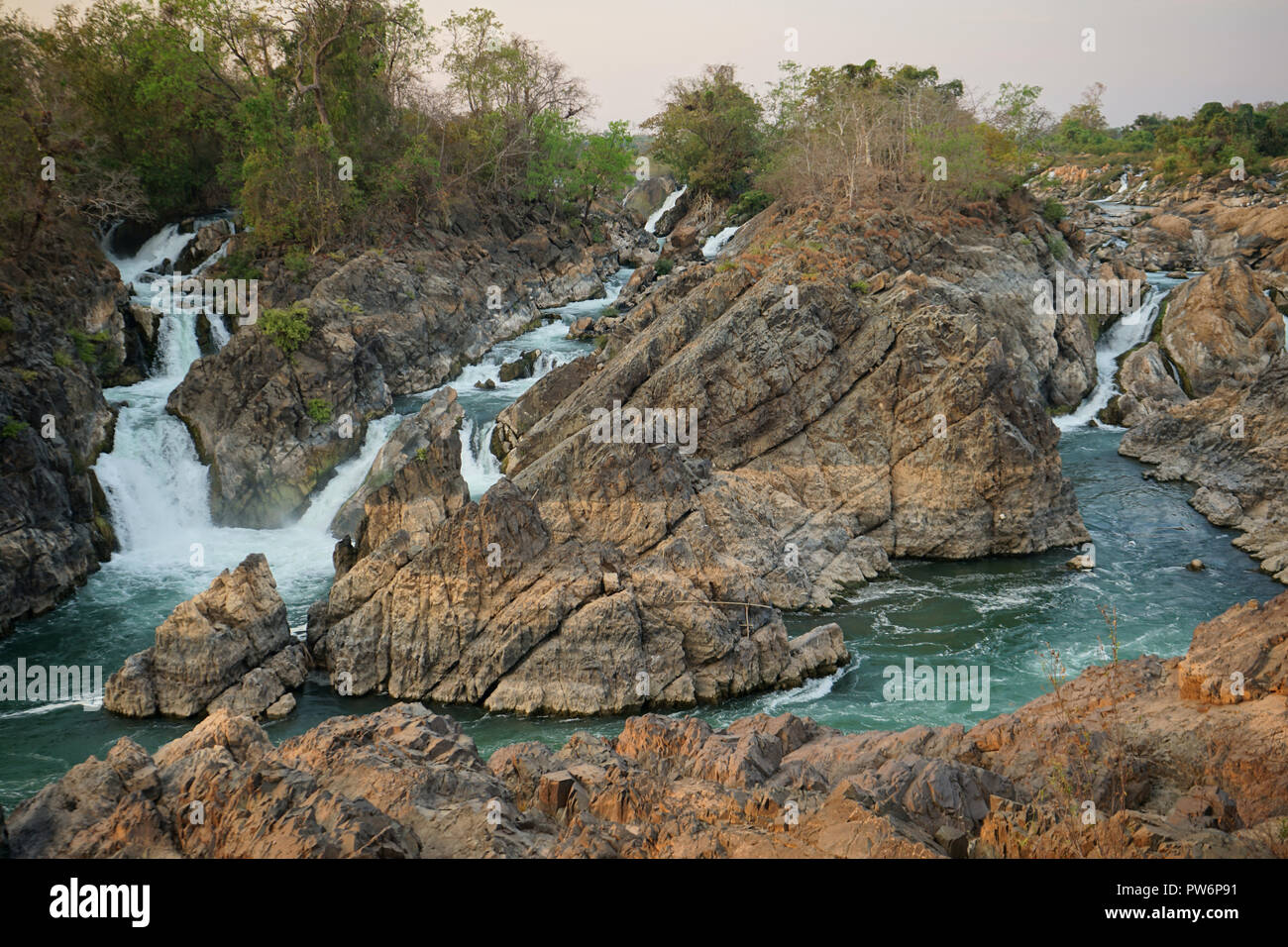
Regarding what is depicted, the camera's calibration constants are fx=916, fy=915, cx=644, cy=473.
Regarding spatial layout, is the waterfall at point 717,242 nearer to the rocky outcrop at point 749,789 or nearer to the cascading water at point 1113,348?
the cascading water at point 1113,348

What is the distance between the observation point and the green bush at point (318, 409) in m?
29.0

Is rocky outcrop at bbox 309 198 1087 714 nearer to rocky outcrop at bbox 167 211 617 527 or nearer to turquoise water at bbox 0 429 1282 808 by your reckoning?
turquoise water at bbox 0 429 1282 808

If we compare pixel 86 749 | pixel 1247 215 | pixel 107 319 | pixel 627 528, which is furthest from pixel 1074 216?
pixel 86 749

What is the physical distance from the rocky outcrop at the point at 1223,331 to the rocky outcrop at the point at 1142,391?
1.88ft

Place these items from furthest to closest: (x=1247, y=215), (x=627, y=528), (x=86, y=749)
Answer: (x=1247, y=215) < (x=627, y=528) < (x=86, y=749)

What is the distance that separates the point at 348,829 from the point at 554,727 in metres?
9.54

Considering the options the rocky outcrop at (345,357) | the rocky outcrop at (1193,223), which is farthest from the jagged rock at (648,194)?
the rocky outcrop at (1193,223)

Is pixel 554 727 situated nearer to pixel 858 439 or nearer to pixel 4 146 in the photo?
pixel 858 439

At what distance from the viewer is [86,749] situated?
1589cm

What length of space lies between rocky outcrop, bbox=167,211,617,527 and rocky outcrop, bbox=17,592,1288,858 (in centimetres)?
1784

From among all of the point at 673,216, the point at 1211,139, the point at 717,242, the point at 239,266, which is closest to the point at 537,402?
the point at 239,266

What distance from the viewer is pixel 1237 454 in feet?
86.6

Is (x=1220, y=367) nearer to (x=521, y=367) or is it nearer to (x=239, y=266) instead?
(x=521, y=367)

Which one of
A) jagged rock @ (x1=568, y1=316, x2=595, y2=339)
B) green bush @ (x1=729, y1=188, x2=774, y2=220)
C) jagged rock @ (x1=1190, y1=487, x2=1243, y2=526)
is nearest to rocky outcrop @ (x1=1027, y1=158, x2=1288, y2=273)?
green bush @ (x1=729, y1=188, x2=774, y2=220)
